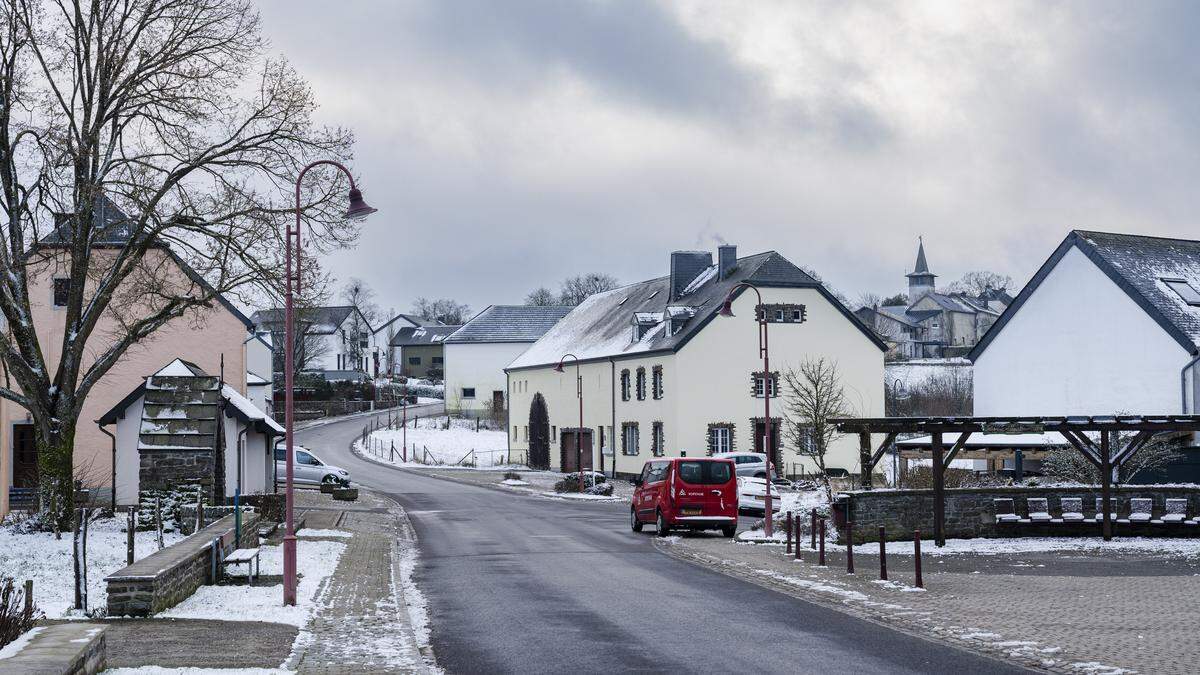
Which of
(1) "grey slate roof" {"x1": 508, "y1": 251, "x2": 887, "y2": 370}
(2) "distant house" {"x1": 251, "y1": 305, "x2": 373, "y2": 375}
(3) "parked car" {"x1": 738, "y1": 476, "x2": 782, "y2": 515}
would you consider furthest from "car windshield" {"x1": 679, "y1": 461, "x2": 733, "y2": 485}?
(2) "distant house" {"x1": 251, "y1": 305, "x2": 373, "y2": 375}

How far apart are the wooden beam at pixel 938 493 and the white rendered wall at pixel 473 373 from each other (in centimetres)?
7471

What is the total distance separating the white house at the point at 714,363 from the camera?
5200 cm

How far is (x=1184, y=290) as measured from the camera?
4044 cm

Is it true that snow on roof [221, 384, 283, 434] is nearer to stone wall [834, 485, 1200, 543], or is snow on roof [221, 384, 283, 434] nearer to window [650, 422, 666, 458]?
stone wall [834, 485, 1200, 543]

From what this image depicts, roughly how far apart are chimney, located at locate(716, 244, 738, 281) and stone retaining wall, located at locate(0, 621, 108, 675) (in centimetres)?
4777

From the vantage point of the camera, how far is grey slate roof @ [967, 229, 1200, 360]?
38281 millimetres

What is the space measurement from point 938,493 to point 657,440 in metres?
29.4

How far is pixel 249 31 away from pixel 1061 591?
67.3ft

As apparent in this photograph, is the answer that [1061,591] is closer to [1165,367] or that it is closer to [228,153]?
[228,153]

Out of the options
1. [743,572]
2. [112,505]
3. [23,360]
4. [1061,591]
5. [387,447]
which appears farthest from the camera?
[387,447]

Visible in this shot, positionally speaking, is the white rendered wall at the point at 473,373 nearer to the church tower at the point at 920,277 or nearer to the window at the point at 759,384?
the window at the point at 759,384

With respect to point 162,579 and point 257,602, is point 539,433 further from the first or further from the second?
point 162,579

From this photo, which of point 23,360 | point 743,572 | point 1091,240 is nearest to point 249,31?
point 23,360

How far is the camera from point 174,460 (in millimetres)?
26266
